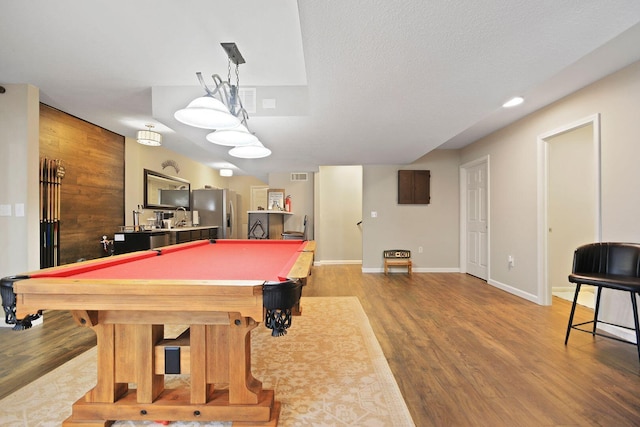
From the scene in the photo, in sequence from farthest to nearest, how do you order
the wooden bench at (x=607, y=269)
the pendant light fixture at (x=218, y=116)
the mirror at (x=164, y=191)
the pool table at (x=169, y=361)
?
the mirror at (x=164, y=191)
the wooden bench at (x=607, y=269)
the pendant light fixture at (x=218, y=116)
the pool table at (x=169, y=361)

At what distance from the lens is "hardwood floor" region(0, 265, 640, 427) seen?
5.26 feet

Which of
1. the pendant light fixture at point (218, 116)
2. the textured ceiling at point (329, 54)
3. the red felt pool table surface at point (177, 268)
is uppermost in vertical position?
the textured ceiling at point (329, 54)

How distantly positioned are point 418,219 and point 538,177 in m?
2.25

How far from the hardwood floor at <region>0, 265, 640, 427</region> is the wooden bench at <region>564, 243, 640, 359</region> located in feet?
1.05

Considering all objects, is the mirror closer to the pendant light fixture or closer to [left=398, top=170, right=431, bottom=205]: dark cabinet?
the pendant light fixture

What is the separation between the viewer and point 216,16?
1.85 m

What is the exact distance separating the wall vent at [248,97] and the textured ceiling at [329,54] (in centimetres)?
4

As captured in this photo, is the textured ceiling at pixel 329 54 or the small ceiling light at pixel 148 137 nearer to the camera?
the textured ceiling at pixel 329 54

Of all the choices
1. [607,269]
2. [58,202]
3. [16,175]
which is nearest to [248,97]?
[16,175]

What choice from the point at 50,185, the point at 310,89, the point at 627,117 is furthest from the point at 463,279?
the point at 50,185

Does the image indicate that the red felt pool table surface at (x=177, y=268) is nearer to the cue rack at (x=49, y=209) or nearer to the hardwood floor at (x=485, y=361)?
the hardwood floor at (x=485, y=361)

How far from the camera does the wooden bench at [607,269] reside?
2131 mm

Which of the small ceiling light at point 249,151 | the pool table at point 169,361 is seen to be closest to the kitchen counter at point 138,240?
the small ceiling light at point 249,151

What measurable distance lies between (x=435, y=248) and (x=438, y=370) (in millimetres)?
3842
